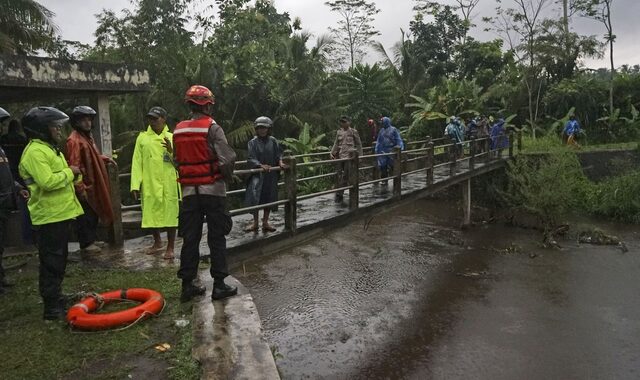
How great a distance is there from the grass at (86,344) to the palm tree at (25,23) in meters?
11.1

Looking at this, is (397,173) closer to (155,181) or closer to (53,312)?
(155,181)

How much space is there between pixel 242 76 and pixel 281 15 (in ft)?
58.6

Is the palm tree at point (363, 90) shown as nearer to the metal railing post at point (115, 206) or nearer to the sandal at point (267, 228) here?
the sandal at point (267, 228)

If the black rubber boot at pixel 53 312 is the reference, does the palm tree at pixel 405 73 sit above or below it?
above

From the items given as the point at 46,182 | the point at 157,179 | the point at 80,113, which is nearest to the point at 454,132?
the point at 157,179

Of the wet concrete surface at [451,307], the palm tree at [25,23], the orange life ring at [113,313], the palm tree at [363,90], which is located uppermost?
the palm tree at [25,23]

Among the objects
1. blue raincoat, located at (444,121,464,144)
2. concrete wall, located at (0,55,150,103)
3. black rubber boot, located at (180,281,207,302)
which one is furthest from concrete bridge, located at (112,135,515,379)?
concrete wall, located at (0,55,150,103)

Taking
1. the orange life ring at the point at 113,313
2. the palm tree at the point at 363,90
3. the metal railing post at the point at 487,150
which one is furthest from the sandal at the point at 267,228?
the palm tree at the point at 363,90

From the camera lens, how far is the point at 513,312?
884 centimetres

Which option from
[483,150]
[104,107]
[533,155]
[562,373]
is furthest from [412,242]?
[104,107]

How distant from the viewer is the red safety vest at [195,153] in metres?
3.70

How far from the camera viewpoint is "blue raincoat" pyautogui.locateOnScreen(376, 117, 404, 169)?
9461mm

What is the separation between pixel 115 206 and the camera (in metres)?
5.37

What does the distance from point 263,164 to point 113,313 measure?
262 centimetres
